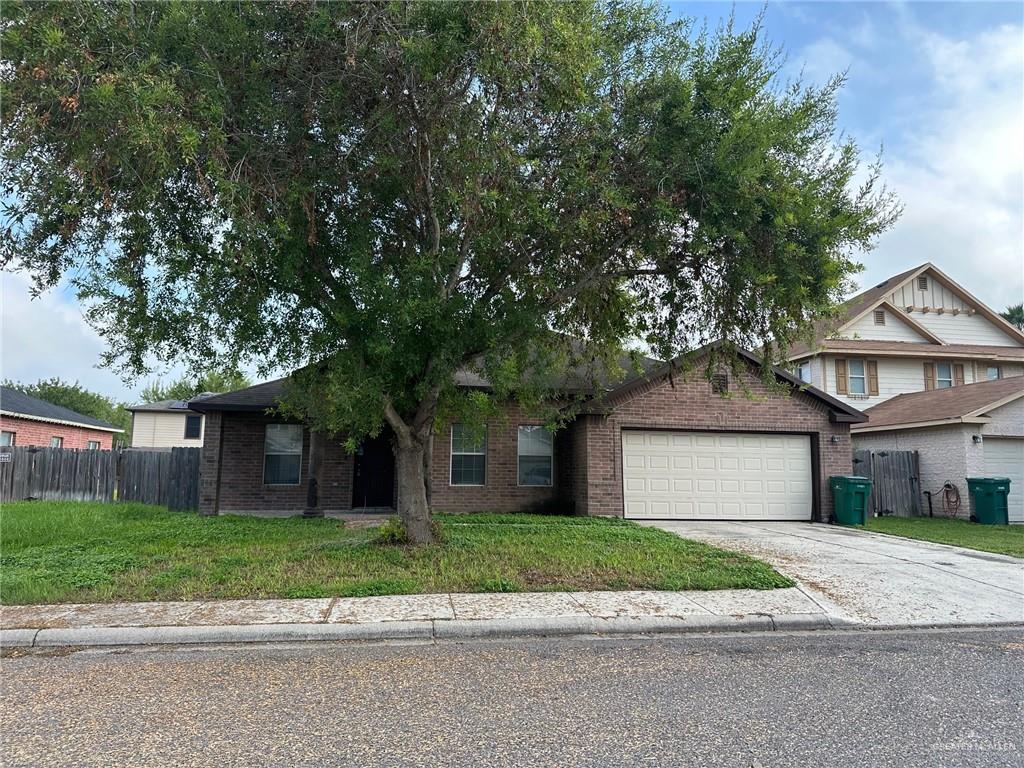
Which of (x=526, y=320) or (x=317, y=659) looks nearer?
(x=317, y=659)

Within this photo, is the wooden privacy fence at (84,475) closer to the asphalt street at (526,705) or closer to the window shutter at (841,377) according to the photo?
the asphalt street at (526,705)

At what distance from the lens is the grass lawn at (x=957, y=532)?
39.9 ft

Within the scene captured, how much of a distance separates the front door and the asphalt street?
33.4 feet

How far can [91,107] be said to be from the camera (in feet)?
21.8

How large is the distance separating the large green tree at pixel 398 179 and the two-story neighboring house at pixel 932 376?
10.6m

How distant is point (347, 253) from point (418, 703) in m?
5.63

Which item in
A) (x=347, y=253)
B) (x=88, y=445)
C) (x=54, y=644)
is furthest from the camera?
(x=88, y=445)

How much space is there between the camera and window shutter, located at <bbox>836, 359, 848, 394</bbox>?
77.5 ft

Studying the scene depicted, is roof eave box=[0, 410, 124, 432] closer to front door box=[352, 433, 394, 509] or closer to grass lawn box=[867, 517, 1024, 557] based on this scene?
front door box=[352, 433, 394, 509]

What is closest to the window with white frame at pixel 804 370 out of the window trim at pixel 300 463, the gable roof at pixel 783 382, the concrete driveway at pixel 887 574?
the gable roof at pixel 783 382

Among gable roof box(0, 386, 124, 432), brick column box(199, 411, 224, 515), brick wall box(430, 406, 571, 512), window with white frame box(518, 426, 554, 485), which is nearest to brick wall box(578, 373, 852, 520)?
brick wall box(430, 406, 571, 512)

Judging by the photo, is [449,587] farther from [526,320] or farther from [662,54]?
[662,54]

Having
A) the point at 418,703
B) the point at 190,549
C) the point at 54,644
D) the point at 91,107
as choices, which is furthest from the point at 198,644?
the point at 91,107

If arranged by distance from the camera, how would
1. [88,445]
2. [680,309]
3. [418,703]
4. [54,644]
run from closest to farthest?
[418,703]
[54,644]
[680,309]
[88,445]
